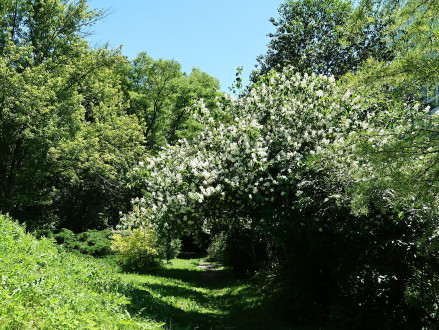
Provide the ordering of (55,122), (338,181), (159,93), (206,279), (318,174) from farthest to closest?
1. (159,93)
2. (206,279)
3. (55,122)
4. (318,174)
5. (338,181)

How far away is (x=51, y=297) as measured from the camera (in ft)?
16.7

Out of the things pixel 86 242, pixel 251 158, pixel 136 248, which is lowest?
pixel 86 242

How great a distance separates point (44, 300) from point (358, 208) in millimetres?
5203

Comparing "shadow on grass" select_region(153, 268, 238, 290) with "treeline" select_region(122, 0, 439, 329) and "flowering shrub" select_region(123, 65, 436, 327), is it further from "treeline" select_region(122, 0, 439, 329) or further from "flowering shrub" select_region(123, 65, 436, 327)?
"flowering shrub" select_region(123, 65, 436, 327)

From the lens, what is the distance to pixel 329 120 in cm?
872

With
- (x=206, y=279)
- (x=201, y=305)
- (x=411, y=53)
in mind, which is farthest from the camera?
(x=206, y=279)

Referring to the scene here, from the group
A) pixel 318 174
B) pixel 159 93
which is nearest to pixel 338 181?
pixel 318 174

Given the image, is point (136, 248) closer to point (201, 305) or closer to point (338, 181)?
point (201, 305)

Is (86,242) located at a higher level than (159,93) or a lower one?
lower

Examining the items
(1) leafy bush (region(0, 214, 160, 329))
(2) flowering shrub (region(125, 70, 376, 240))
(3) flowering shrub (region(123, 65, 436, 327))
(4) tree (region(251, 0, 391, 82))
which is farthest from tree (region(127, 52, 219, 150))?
(1) leafy bush (region(0, 214, 160, 329))

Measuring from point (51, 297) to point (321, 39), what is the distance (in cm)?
1877

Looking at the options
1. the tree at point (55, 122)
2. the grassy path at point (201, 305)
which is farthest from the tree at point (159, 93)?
the grassy path at point (201, 305)

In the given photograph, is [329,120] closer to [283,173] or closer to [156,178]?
[283,173]

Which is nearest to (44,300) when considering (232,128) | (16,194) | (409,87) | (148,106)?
(232,128)
